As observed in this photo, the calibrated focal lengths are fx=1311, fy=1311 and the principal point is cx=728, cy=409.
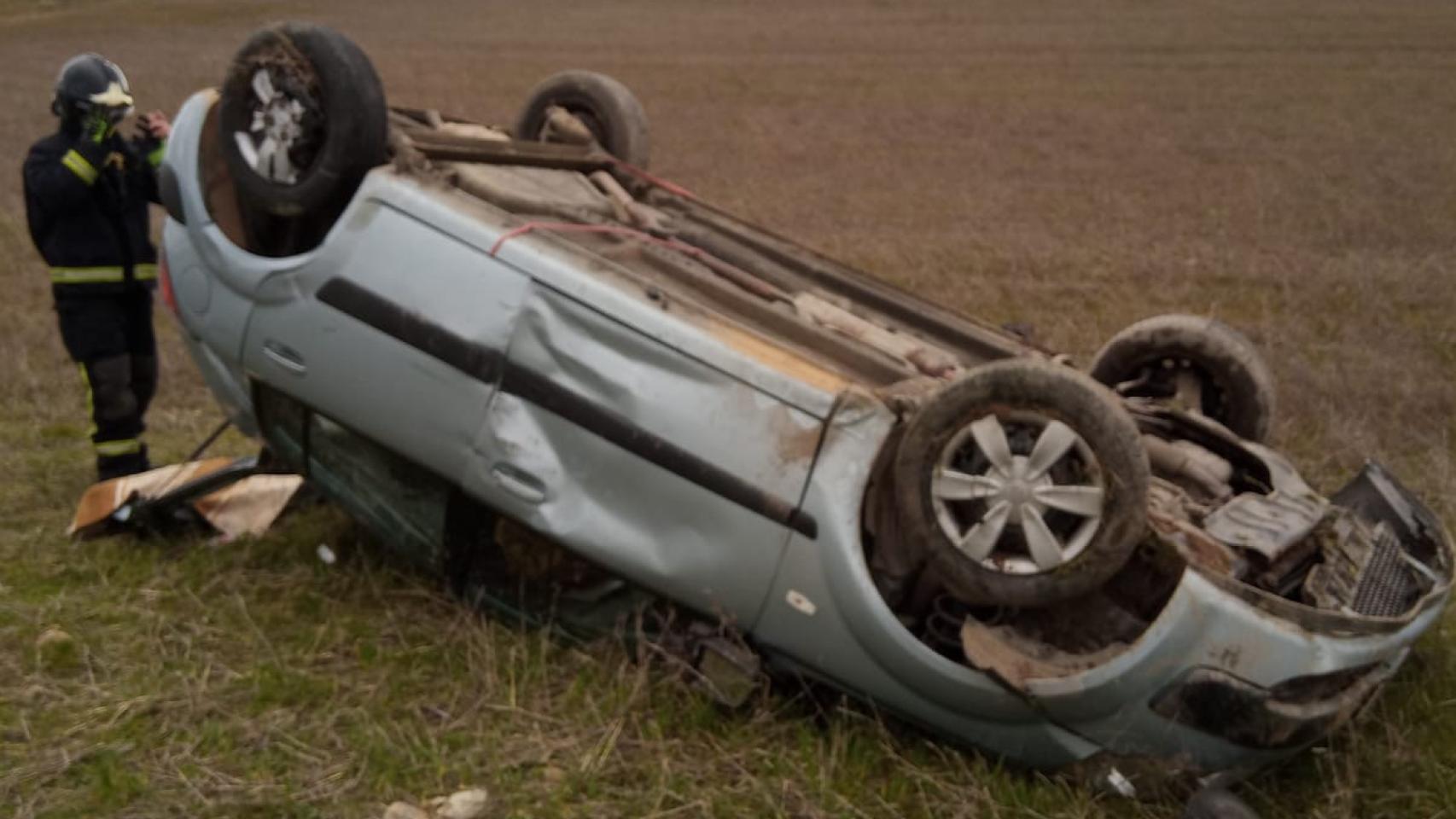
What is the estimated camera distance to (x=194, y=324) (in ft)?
A: 12.9

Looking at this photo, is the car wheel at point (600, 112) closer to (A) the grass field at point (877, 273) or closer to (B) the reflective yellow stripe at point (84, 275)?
(B) the reflective yellow stripe at point (84, 275)

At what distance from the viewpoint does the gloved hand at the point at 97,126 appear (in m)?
4.83

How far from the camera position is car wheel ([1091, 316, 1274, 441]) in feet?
13.5

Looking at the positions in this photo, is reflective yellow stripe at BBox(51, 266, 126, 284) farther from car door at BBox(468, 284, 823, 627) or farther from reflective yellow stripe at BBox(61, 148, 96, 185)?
car door at BBox(468, 284, 823, 627)

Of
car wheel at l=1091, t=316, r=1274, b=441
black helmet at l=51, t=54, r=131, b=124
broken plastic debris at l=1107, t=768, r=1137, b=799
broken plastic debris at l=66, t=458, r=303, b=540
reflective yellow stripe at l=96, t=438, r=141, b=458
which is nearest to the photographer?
broken plastic debris at l=1107, t=768, r=1137, b=799

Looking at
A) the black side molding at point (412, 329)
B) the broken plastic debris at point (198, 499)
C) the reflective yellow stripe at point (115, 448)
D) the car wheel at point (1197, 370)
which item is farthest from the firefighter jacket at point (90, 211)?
the car wheel at point (1197, 370)

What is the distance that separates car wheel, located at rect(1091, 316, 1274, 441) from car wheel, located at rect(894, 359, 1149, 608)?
1.30 m

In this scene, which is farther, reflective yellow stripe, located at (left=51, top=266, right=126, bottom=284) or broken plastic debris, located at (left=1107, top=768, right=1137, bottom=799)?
reflective yellow stripe, located at (left=51, top=266, right=126, bottom=284)

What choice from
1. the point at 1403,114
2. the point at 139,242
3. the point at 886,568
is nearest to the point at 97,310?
the point at 139,242

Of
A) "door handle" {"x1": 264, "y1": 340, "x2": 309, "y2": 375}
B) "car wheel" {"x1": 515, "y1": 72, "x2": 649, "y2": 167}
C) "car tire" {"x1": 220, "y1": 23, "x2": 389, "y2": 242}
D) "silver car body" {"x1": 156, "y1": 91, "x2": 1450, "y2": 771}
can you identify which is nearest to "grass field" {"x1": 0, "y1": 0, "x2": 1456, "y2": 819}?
"silver car body" {"x1": 156, "y1": 91, "x2": 1450, "y2": 771}

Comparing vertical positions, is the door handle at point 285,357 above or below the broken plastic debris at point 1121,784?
above

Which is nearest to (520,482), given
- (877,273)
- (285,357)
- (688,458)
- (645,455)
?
(645,455)

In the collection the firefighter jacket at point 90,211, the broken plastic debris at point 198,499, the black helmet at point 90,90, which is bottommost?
the broken plastic debris at point 198,499

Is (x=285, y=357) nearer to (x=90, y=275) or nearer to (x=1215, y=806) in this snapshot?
(x=90, y=275)
